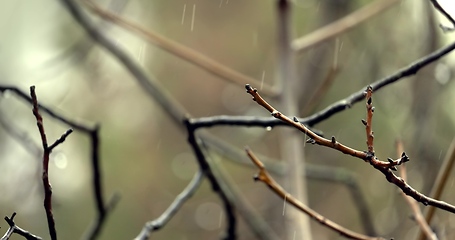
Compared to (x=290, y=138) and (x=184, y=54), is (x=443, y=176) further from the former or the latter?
(x=184, y=54)

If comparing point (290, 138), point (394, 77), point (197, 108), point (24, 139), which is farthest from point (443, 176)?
point (197, 108)

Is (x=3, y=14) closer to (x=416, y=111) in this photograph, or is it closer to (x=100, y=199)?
(x=416, y=111)

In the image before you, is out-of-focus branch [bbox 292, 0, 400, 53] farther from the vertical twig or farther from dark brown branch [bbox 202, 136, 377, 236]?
dark brown branch [bbox 202, 136, 377, 236]

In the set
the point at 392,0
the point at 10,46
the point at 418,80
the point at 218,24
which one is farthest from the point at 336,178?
the point at 218,24

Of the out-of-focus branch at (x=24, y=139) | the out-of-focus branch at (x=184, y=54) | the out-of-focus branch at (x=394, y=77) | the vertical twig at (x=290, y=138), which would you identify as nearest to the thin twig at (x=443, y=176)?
the out-of-focus branch at (x=394, y=77)

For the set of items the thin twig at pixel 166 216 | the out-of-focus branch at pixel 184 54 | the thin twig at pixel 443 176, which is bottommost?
the thin twig at pixel 166 216

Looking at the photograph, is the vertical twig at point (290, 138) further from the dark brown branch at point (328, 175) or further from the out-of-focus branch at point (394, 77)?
the out-of-focus branch at point (394, 77)
